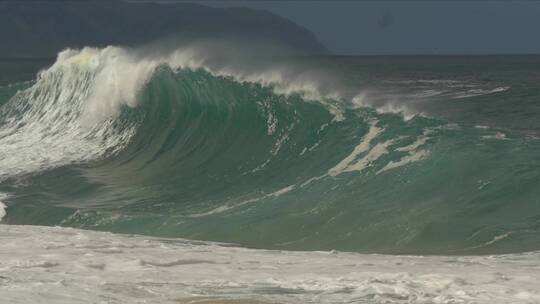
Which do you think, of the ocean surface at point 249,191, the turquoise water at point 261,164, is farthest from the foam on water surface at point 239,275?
the turquoise water at point 261,164

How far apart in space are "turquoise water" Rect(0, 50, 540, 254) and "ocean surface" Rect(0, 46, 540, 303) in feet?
0.16

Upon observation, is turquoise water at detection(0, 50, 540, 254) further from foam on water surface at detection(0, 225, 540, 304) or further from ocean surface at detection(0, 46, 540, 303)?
foam on water surface at detection(0, 225, 540, 304)

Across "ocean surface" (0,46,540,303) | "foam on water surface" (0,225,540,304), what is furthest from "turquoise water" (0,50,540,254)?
"foam on water surface" (0,225,540,304)

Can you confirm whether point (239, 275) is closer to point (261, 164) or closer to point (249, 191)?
point (249, 191)

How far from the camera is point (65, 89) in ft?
87.2

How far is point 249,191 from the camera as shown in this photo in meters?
15.1

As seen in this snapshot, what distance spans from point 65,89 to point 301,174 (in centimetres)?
1299

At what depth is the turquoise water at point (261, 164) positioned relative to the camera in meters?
12.2

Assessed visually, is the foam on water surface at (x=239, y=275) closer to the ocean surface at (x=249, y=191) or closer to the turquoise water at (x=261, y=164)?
the ocean surface at (x=249, y=191)

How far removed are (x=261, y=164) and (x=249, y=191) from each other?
1.83 meters

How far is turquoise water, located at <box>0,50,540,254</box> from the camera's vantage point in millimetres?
12219

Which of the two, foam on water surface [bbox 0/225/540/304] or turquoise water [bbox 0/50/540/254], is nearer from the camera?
foam on water surface [bbox 0/225/540/304]

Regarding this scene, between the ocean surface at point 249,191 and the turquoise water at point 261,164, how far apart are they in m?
0.05

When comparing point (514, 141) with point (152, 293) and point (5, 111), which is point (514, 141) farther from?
point (5, 111)
